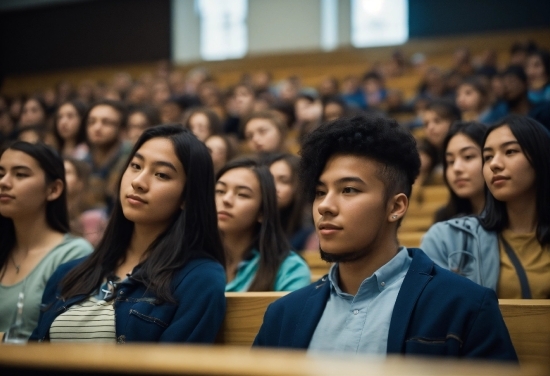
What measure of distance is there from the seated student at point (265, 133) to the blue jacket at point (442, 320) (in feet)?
8.07

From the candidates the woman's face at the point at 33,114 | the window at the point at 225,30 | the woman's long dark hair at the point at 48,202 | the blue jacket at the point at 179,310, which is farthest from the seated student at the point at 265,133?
the window at the point at 225,30

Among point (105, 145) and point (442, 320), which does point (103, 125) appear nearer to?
point (105, 145)

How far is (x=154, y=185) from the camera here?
207cm

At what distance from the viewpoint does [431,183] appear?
13.6 ft

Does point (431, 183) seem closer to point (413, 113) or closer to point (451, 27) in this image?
point (413, 113)

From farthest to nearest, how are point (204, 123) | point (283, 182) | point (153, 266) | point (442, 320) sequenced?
point (204, 123) → point (283, 182) → point (153, 266) → point (442, 320)

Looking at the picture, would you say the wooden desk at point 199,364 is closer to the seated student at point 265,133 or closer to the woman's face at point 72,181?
the woman's face at point 72,181

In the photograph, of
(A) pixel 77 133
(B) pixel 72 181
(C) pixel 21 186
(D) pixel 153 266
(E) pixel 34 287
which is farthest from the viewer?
(A) pixel 77 133

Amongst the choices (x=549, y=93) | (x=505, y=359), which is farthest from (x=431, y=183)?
(x=505, y=359)

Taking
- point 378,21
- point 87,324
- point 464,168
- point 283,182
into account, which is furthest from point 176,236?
point 378,21

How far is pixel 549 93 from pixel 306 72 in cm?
544

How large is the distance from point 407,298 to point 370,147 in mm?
387

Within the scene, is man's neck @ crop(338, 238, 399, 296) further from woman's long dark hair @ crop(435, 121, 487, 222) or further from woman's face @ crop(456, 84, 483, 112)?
woman's face @ crop(456, 84, 483, 112)

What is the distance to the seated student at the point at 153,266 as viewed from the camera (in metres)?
1.88
